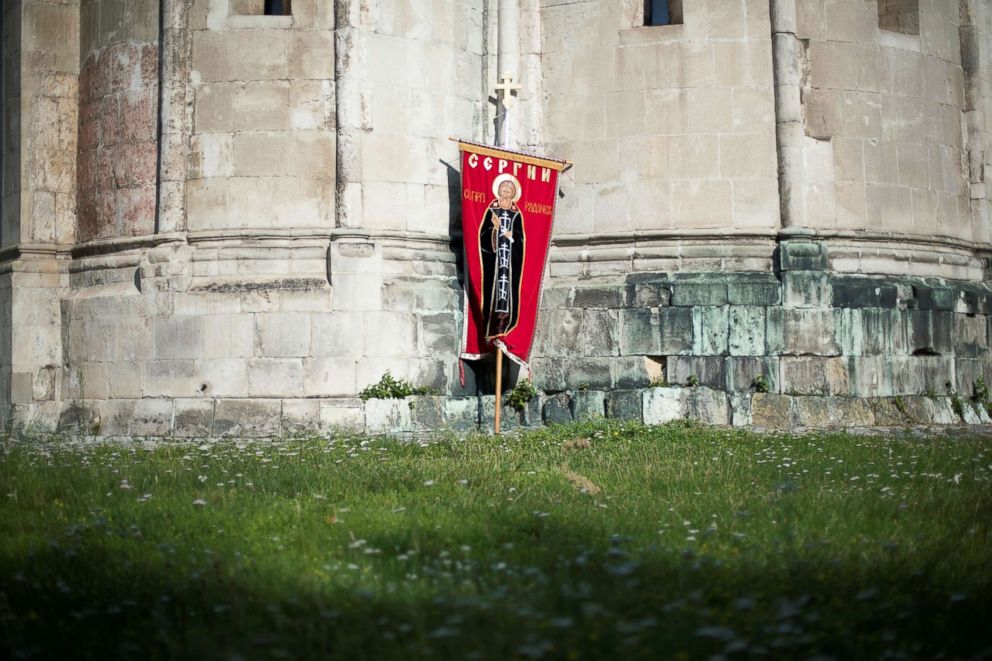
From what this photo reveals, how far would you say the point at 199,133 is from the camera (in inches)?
665

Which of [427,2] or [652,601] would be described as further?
[427,2]

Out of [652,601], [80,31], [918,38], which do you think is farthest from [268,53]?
[652,601]

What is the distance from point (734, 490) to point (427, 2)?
983 centimetres

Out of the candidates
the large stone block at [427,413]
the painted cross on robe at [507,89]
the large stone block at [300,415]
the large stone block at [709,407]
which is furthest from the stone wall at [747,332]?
the large stone block at [300,415]

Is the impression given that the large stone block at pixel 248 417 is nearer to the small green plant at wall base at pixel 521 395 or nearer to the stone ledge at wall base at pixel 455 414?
the stone ledge at wall base at pixel 455 414

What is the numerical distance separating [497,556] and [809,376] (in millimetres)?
10290

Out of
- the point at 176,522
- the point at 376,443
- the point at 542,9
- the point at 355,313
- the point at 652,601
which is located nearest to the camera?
the point at 652,601

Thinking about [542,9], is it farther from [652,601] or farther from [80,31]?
[652,601]

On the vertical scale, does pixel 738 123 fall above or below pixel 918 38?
below

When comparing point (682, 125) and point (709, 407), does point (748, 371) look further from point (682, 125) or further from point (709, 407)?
point (682, 125)

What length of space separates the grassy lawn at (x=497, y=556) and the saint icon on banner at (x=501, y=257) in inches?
173

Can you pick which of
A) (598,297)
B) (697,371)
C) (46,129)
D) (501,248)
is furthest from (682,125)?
(46,129)

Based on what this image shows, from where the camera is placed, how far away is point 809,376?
1684 cm

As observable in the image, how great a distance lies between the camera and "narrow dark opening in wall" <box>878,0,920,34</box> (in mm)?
18422
